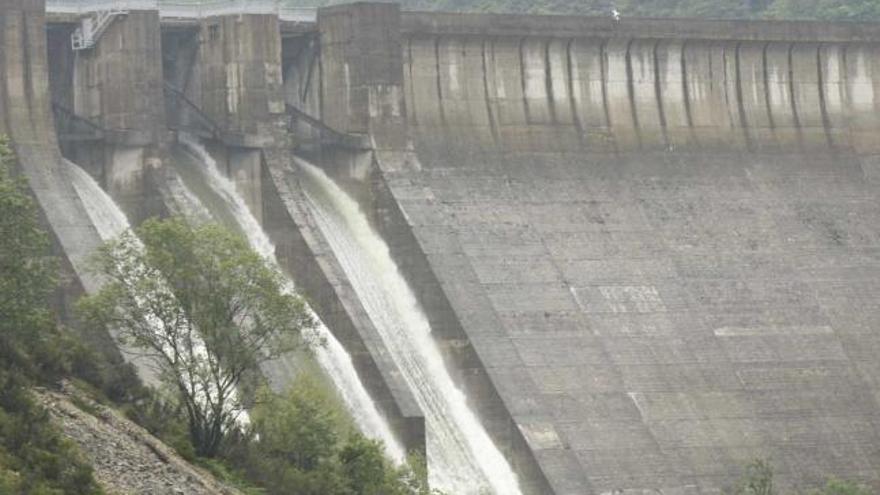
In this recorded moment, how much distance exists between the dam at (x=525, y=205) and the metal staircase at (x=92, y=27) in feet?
0.25

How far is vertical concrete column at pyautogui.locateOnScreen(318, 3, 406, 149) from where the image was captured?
77.0 metres

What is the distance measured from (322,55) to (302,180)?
159 inches

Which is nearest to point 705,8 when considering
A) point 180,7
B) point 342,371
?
point 180,7

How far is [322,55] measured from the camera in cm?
7781

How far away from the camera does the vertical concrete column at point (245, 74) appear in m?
74.8

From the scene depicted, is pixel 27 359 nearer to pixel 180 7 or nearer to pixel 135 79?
pixel 135 79

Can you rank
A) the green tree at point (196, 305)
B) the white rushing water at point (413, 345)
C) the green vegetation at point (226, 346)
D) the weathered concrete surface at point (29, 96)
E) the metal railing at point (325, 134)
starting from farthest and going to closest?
the metal railing at point (325, 134) < the weathered concrete surface at point (29, 96) < the white rushing water at point (413, 345) < the green tree at point (196, 305) < the green vegetation at point (226, 346)

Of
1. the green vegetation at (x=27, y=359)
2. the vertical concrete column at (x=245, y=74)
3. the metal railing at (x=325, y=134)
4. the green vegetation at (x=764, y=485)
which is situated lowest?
the green vegetation at (x=764, y=485)

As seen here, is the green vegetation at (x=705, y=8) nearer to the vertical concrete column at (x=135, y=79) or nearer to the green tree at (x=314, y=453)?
the vertical concrete column at (x=135, y=79)

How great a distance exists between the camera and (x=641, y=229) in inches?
3100

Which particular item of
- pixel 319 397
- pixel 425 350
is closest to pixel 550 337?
pixel 425 350

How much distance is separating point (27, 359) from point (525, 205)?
2542cm

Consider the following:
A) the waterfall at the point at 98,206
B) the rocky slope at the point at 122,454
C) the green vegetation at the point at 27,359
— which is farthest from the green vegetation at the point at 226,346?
the waterfall at the point at 98,206

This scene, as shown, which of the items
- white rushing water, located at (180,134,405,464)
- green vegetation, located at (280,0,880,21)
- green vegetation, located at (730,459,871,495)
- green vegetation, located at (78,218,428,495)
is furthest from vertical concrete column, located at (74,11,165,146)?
green vegetation, located at (280,0,880,21)
